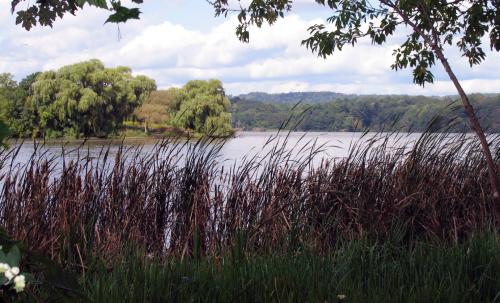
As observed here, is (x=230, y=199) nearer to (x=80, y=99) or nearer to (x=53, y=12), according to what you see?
(x=53, y=12)

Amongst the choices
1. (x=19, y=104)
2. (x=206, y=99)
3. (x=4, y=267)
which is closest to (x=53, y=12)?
(x=4, y=267)

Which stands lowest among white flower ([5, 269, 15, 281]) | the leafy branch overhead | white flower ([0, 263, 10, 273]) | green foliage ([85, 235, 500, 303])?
green foliage ([85, 235, 500, 303])

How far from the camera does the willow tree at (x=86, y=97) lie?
4300 centimetres

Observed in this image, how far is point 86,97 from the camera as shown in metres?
43.3

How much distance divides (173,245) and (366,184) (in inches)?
78.7

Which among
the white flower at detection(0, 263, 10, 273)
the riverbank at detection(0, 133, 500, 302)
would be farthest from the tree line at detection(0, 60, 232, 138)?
the white flower at detection(0, 263, 10, 273)

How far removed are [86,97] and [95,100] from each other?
71cm

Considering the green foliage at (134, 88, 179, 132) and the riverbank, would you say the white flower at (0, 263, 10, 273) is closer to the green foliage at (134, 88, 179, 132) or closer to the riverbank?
the riverbank

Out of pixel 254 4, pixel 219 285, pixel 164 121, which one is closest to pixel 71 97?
pixel 164 121

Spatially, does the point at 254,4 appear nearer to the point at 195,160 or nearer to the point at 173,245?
the point at 195,160

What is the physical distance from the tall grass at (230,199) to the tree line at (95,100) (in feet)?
108

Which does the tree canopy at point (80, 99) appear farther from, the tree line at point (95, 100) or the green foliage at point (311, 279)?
the green foliage at point (311, 279)

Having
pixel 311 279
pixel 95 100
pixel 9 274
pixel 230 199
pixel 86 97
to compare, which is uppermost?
pixel 86 97

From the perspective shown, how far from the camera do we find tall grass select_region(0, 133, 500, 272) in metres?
5.48
